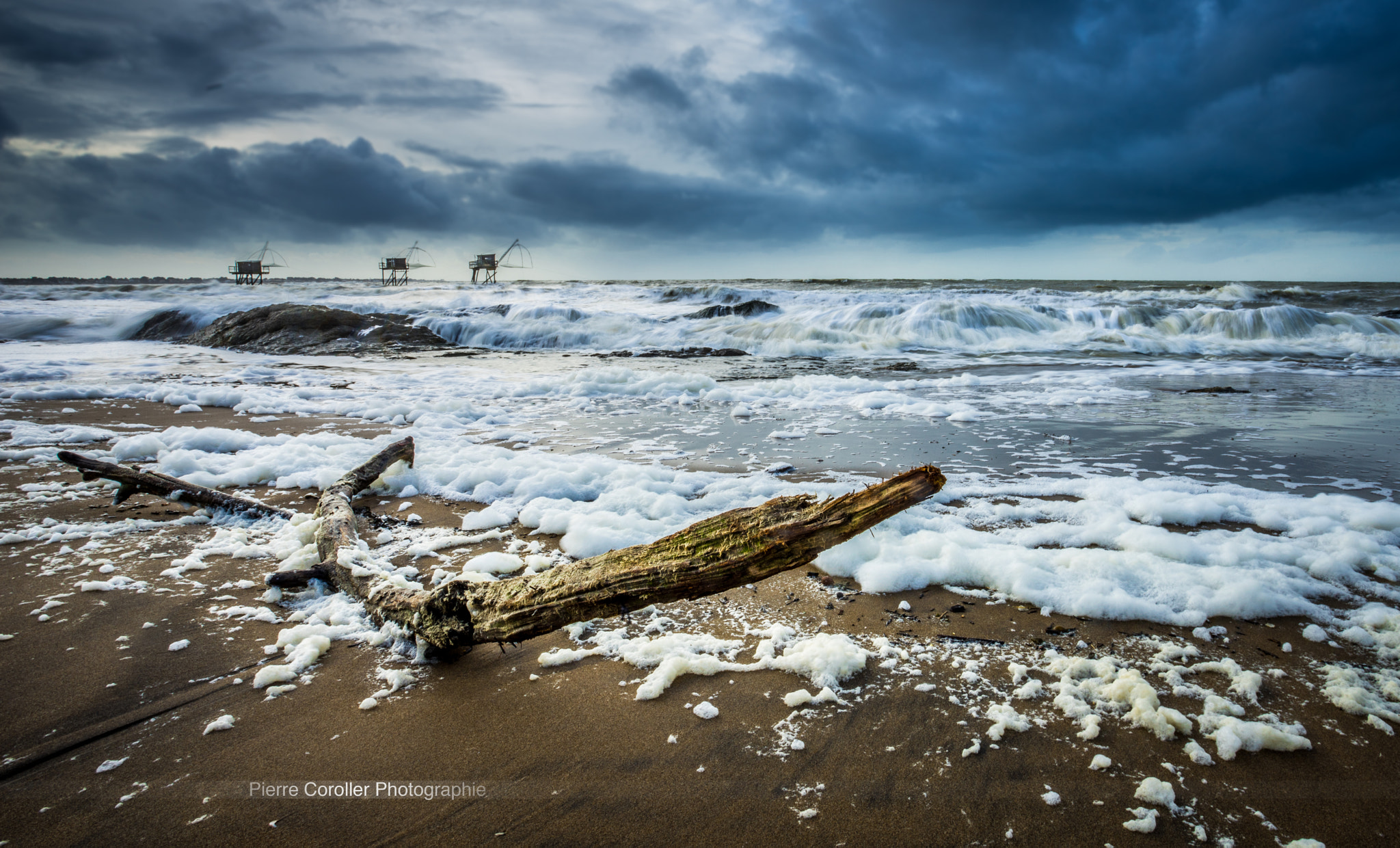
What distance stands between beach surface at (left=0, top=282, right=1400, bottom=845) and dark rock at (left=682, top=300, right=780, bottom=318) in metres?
16.4

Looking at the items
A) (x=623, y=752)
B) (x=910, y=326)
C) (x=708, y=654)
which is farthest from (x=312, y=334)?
(x=623, y=752)

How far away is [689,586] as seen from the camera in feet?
5.91

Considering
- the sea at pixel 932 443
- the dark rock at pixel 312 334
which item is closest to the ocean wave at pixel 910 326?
the sea at pixel 932 443

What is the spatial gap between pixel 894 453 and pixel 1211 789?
381 cm

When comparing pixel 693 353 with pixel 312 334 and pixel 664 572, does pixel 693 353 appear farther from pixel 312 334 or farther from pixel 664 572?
pixel 664 572

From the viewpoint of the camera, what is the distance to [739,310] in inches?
897

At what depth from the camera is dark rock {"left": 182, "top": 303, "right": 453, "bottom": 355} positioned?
627 inches

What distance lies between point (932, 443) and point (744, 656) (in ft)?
12.9

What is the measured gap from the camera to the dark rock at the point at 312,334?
1594cm

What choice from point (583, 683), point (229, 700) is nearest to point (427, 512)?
point (229, 700)

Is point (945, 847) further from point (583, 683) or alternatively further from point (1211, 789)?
point (583, 683)

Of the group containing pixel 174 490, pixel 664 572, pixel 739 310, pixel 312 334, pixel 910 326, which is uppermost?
pixel 739 310

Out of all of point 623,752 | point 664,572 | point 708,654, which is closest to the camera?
point 664,572

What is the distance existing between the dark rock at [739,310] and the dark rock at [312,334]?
849 centimetres
